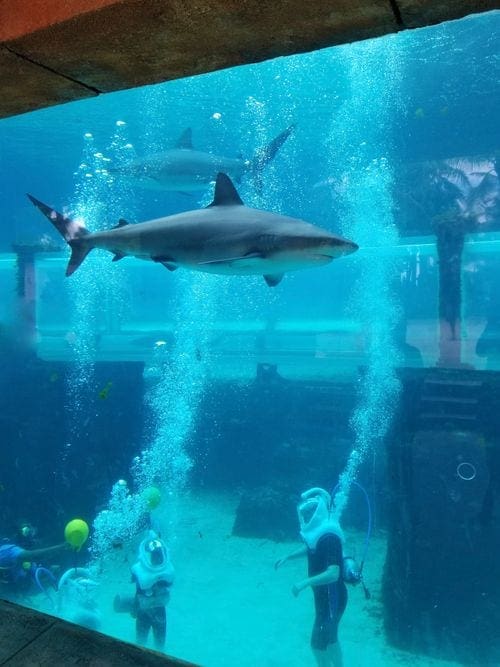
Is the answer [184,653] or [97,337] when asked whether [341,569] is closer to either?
[184,653]

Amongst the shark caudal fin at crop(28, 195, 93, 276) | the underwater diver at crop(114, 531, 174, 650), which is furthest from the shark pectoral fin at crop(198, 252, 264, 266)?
the underwater diver at crop(114, 531, 174, 650)

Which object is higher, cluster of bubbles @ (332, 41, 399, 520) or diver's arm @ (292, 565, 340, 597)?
cluster of bubbles @ (332, 41, 399, 520)

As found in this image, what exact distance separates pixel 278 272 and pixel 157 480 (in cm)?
1368

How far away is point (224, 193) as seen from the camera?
15.5 ft

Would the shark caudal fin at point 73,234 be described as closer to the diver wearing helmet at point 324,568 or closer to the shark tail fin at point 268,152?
the shark tail fin at point 268,152

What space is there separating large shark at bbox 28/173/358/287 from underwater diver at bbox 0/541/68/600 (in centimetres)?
406

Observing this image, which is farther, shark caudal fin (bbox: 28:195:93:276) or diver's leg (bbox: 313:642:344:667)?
diver's leg (bbox: 313:642:344:667)

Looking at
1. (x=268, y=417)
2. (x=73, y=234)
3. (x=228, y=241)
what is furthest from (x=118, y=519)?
(x=228, y=241)

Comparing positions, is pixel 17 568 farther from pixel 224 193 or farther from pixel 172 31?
pixel 172 31

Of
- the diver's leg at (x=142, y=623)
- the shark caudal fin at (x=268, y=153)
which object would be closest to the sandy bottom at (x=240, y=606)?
the diver's leg at (x=142, y=623)

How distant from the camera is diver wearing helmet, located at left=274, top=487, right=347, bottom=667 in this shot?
5738mm

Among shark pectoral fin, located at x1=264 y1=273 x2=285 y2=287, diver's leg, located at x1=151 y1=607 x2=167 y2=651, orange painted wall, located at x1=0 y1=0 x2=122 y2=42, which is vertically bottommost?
diver's leg, located at x1=151 y1=607 x2=167 y2=651

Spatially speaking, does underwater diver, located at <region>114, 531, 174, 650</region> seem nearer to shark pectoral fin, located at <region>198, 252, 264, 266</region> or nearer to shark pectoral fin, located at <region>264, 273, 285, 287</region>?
shark pectoral fin, located at <region>264, 273, 285, 287</region>

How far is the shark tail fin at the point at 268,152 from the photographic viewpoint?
7.30 meters
